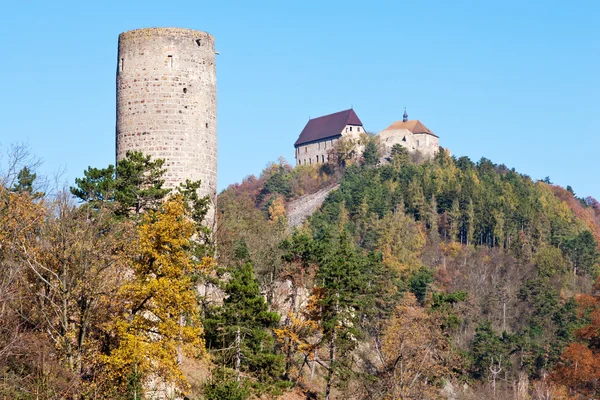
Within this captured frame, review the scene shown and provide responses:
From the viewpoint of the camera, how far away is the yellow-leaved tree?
21.0 meters

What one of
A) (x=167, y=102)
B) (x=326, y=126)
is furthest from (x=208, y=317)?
(x=326, y=126)

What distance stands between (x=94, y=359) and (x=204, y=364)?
711cm

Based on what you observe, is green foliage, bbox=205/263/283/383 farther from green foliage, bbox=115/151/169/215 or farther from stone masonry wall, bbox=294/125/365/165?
stone masonry wall, bbox=294/125/365/165

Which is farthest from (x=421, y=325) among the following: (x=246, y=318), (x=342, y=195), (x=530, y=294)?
(x=342, y=195)

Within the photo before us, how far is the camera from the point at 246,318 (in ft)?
91.0

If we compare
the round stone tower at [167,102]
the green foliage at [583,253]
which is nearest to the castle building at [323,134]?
the green foliage at [583,253]

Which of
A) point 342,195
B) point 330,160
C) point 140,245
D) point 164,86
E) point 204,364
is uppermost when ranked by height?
point 330,160

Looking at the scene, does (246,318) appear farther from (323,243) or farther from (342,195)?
(342,195)

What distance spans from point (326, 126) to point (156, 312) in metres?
123

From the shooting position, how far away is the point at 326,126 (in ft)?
473

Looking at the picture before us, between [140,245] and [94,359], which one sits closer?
[94,359]

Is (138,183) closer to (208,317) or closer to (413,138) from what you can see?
(208,317)

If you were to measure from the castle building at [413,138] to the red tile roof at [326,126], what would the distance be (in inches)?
224

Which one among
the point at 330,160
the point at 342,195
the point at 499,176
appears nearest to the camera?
the point at 342,195
